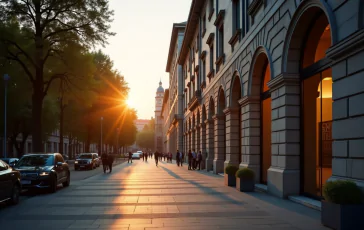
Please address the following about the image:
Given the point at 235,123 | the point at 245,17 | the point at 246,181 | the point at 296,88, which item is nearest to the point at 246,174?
the point at 246,181

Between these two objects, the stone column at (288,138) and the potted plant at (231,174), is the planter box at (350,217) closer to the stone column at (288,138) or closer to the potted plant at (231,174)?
the stone column at (288,138)

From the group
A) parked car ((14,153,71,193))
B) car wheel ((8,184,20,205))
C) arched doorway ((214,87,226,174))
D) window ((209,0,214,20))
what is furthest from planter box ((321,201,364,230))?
window ((209,0,214,20))

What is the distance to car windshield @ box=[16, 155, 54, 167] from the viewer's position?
15578 mm

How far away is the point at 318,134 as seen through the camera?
11.3 metres

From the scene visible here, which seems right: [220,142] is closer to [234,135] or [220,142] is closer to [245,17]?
[234,135]

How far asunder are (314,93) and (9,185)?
8784mm

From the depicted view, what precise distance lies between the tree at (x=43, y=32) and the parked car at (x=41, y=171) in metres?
9.56

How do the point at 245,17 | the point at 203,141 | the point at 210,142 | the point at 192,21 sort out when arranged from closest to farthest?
the point at 245,17 → the point at 210,142 → the point at 203,141 → the point at 192,21

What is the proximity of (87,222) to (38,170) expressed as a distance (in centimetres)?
686

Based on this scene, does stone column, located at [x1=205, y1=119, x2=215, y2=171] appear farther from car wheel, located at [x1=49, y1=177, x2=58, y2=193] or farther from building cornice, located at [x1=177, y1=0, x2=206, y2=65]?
car wheel, located at [x1=49, y1=177, x2=58, y2=193]

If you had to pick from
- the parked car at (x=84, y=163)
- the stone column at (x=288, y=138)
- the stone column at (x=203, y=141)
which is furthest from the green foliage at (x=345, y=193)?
the parked car at (x=84, y=163)

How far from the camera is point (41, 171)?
14766 millimetres

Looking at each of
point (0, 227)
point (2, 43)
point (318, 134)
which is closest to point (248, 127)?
point (318, 134)

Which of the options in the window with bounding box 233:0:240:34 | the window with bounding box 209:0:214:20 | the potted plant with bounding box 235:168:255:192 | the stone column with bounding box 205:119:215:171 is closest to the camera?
the potted plant with bounding box 235:168:255:192
